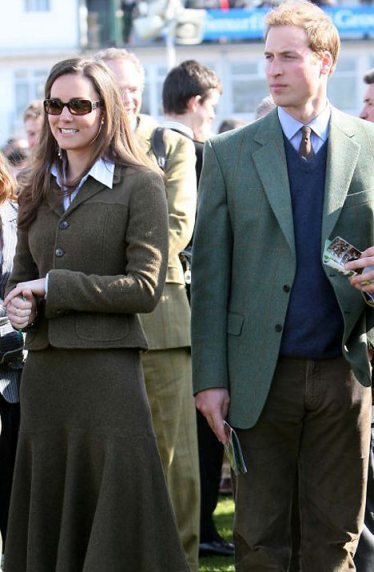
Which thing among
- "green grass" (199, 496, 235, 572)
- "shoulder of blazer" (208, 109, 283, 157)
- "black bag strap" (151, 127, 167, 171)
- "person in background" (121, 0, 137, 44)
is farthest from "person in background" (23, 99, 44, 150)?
"person in background" (121, 0, 137, 44)

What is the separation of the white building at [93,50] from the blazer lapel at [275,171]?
4244cm

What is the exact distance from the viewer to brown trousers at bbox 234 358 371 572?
168 inches

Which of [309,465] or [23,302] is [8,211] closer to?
[23,302]

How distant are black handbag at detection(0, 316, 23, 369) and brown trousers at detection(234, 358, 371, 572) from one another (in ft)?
3.68

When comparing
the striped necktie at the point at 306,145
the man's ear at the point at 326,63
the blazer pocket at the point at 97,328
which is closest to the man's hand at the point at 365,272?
the striped necktie at the point at 306,145

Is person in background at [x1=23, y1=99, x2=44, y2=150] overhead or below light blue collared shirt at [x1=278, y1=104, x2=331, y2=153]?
below

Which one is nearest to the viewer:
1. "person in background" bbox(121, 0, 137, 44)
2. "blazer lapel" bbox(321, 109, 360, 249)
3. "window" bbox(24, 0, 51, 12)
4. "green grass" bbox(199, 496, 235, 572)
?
"blazer lapel" bbox(321, 109, 360, 249)

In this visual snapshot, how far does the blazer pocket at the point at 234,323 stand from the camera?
4348 mm

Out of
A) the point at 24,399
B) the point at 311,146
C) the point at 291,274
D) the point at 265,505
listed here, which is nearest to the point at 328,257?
the point at 291,274

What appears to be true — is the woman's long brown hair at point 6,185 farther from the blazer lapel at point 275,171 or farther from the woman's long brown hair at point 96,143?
the blazer lapel at point 275,171

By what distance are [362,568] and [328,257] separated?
5.58ft

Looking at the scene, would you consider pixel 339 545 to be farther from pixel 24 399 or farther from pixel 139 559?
pixel 24 399

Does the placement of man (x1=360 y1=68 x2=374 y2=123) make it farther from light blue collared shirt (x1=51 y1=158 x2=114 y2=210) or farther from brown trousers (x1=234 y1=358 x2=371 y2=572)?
brown trousers (x1=234 y1=358 x2=371 y2=572)

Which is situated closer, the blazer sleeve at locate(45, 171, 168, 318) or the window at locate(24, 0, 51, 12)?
the blazer sleeve at locate(45, 171, 168, 318)
